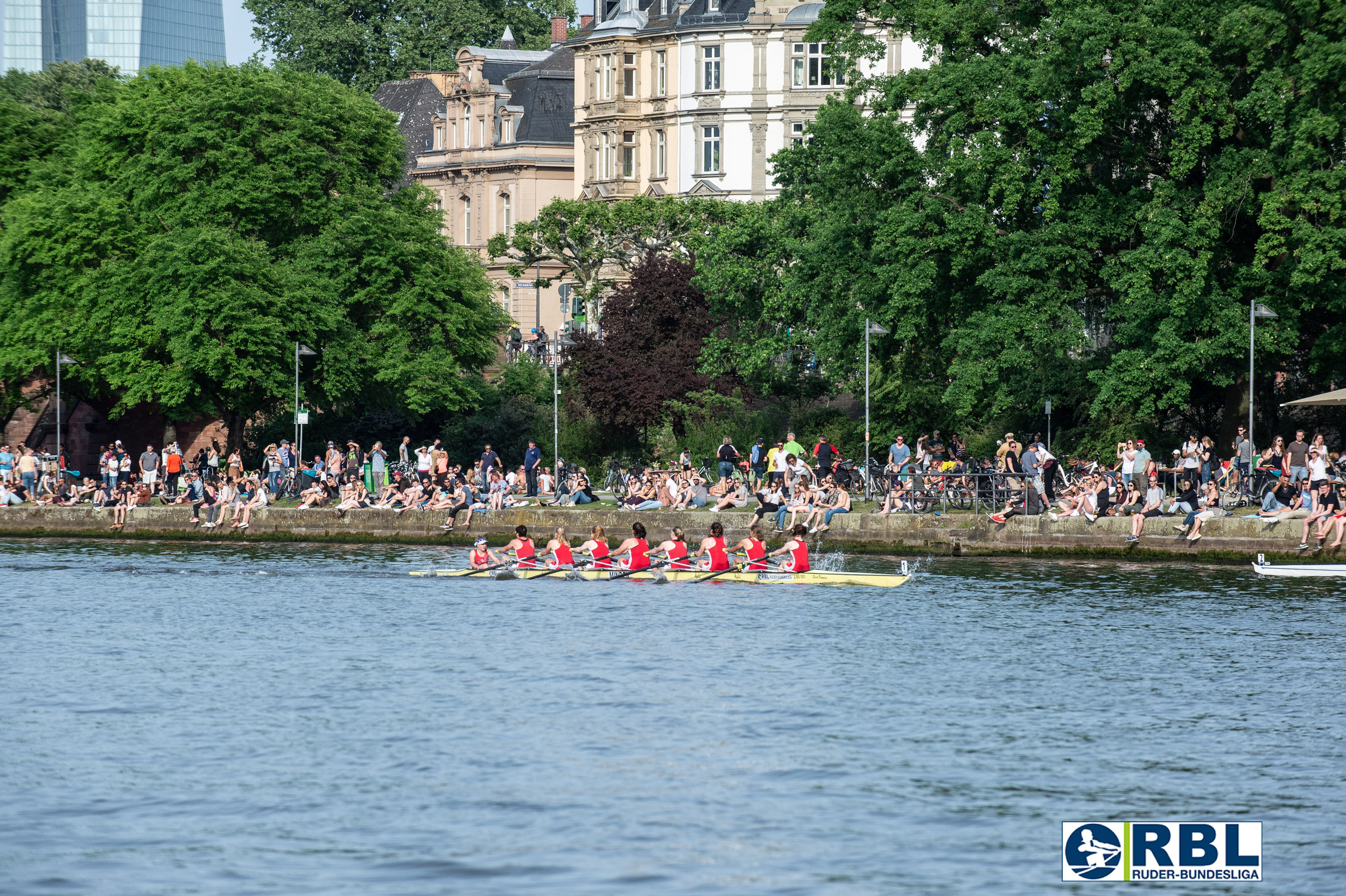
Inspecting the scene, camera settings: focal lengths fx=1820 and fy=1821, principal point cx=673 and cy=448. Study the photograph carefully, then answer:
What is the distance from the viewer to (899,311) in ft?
139

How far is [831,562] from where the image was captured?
38938 millimetres

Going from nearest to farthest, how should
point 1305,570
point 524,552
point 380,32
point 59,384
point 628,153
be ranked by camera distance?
point 1305,570 < point 524,552 < point 59,384 < point 628,153 < point 380,32

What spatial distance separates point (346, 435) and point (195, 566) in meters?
18.4

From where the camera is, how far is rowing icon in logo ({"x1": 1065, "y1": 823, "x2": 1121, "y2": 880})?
54.7ft

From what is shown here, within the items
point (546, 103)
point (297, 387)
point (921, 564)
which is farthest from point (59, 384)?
point (546, 103)

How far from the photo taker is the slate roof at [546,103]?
86.6m

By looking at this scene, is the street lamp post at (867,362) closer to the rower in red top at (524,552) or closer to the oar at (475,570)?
the rower in red top at (524,552)

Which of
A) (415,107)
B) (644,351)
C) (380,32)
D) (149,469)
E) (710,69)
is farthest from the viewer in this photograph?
(380,32)

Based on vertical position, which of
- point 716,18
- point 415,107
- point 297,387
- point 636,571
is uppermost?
point 716,18

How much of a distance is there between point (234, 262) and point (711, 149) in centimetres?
3039

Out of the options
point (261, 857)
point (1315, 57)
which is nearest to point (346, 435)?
point (1315, 57)

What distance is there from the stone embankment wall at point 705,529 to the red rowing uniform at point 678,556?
4.52 m

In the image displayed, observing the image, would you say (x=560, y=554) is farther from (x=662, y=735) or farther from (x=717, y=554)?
(x=662, y=735)

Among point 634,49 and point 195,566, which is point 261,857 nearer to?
point 195,566
